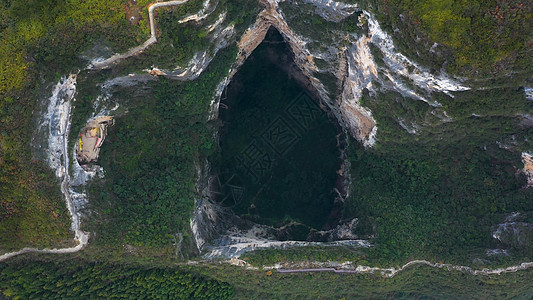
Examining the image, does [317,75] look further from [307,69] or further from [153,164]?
[153,164]

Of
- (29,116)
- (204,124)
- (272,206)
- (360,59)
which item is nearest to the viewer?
(29,116)

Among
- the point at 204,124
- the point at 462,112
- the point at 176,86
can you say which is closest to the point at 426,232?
the point at 462,112

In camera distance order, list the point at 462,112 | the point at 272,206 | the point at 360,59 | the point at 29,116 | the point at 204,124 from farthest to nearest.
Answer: the point at 272,206 < the point at 204,124 < the point at 360,59 < the point at 462,112 < the point at 29,116

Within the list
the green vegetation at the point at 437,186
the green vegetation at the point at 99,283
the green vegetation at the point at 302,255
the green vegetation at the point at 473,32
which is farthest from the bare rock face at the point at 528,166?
A: the green vegetation at the point at 99,283

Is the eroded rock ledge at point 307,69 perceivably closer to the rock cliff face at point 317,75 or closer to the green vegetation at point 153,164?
the rock cliff face at point 317,75

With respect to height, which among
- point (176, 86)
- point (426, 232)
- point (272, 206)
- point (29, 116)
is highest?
point (176, 86)

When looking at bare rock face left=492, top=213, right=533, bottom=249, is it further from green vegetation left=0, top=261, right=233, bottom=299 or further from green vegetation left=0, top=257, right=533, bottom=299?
green vegetation left=0, top=261, right=233, bottom=299

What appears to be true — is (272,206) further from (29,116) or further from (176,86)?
(29,116)
